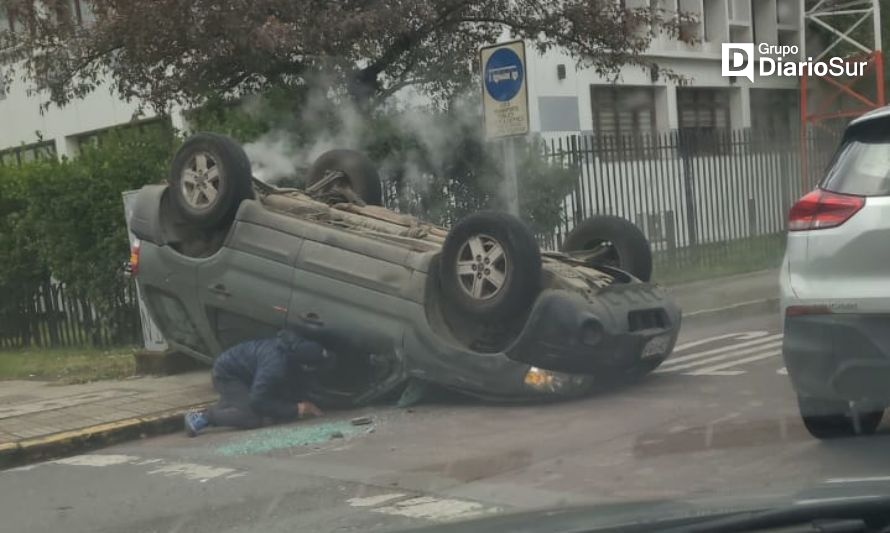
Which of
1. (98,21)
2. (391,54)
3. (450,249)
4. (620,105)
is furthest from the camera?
(620,105)

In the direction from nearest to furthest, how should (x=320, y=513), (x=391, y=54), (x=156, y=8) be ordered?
(x=320, y=513), (x=156, y=8), (x=391, y=54)

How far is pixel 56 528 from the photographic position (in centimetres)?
601

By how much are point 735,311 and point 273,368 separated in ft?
22.7

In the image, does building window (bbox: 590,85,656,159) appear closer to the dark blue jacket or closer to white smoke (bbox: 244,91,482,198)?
white smoke (bbox: 244,91,482,198)

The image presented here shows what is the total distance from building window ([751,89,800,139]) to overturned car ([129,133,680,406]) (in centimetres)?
1426

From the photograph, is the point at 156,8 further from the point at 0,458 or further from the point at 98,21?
the point at 0,458

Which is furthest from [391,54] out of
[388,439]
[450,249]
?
[388,439]

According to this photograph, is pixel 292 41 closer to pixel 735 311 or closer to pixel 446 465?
pixel 446 465

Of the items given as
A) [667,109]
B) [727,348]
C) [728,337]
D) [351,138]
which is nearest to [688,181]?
[667,109]

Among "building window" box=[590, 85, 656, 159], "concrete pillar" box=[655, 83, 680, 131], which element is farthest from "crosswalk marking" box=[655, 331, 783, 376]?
"concrete pillar" box=[655, 83, 680, 131]

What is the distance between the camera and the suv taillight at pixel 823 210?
5574 millimetres

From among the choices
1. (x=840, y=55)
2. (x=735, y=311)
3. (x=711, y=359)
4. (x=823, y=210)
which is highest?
(x=840, y=55)

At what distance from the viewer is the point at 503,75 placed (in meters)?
10.3

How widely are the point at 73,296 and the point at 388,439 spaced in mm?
6656
